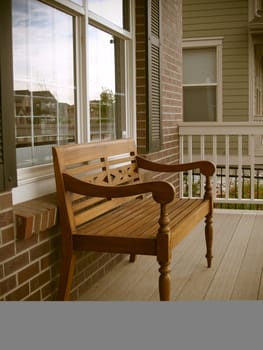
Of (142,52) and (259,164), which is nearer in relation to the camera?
(142,52)

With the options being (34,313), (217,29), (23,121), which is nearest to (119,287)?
(23,121)

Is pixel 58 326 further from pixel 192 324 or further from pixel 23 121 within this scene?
pixel 23 121

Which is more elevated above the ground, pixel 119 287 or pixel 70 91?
pixel 70 91

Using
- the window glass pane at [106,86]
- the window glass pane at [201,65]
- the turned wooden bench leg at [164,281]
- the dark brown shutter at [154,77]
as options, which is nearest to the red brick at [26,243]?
the turned wooden bench leg at [164,281]

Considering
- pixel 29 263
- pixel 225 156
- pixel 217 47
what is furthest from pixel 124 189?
pixel 217 47

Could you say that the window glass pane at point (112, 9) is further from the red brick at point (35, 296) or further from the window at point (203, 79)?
the window at point (203, 79)

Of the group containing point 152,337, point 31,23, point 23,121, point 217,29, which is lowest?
point 152,337

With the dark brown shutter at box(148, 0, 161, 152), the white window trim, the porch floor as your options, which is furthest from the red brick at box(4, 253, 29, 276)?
the white window trim

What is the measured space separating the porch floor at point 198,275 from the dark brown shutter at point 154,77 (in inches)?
36.4

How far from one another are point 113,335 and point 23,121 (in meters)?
2.08

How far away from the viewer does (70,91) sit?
3.30 meters

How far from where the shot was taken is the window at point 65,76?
271 centimetres

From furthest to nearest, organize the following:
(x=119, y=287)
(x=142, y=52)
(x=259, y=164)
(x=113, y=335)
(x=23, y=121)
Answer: (x=259, y=164) < (x=142, y=52) < (x=119, y=287) < (x=23, y=121) < (x=113, y=335)

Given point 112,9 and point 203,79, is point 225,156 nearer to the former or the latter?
point 112,9
